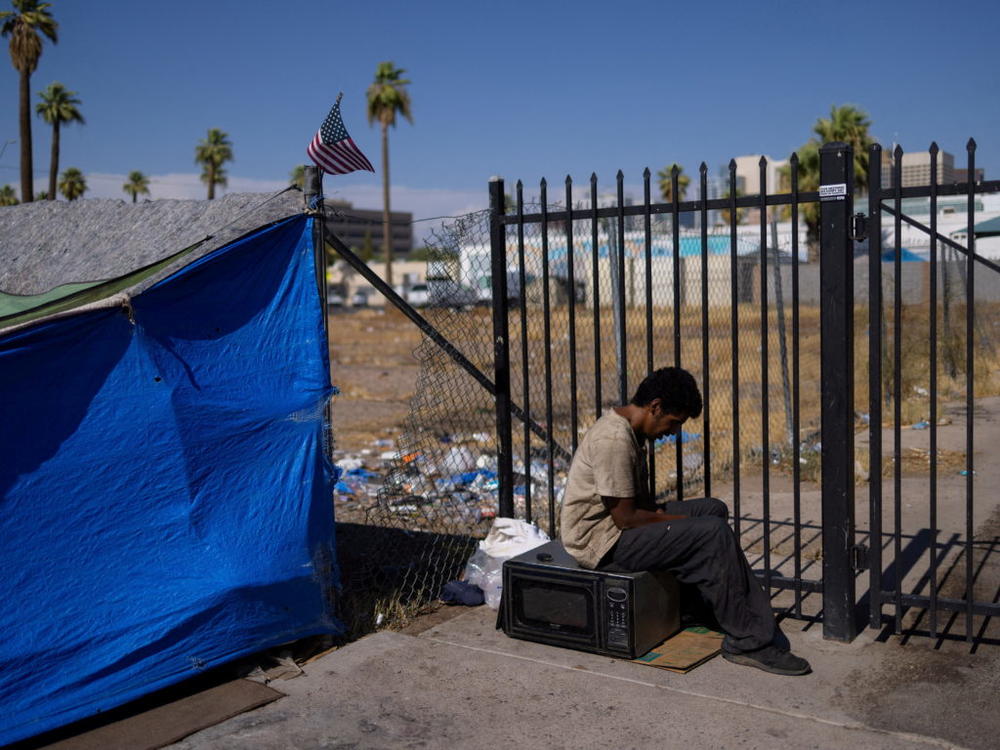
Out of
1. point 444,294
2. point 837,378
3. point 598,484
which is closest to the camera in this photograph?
point 598,484

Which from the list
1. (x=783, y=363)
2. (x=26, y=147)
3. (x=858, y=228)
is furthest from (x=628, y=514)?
(x=26, y=147)

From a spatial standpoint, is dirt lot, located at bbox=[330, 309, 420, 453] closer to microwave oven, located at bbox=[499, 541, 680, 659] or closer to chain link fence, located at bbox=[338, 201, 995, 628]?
chain link fence, located at bbox=[338, 201, 995, 628]

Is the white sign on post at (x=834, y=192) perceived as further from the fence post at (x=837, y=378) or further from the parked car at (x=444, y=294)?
the parked car at (x=444, y=294)

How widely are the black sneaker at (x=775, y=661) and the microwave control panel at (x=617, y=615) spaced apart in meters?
0.57

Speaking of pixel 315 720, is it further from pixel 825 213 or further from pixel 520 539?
pixel 825 213

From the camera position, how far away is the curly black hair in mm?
4758

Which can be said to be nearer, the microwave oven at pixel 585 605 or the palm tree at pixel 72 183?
the microwave oven at pixel 585 605

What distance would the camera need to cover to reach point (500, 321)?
6.32 metres

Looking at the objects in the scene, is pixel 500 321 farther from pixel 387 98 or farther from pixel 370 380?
pixel 387 98

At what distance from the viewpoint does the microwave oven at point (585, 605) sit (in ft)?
15.9

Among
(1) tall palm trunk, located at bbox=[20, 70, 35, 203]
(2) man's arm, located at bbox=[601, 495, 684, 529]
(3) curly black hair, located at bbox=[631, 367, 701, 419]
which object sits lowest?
(2) man's arm, located at bbox=[601, 495, 684, 529]

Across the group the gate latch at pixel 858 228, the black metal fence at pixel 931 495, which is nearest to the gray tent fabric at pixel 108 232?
the gate latch at pixel 858 228

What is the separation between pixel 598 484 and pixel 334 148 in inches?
93.8

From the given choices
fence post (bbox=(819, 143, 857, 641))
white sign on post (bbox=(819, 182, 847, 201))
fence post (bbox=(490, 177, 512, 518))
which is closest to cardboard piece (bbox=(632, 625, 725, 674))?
fence post (bbox=(819, 143, 857, 641))
